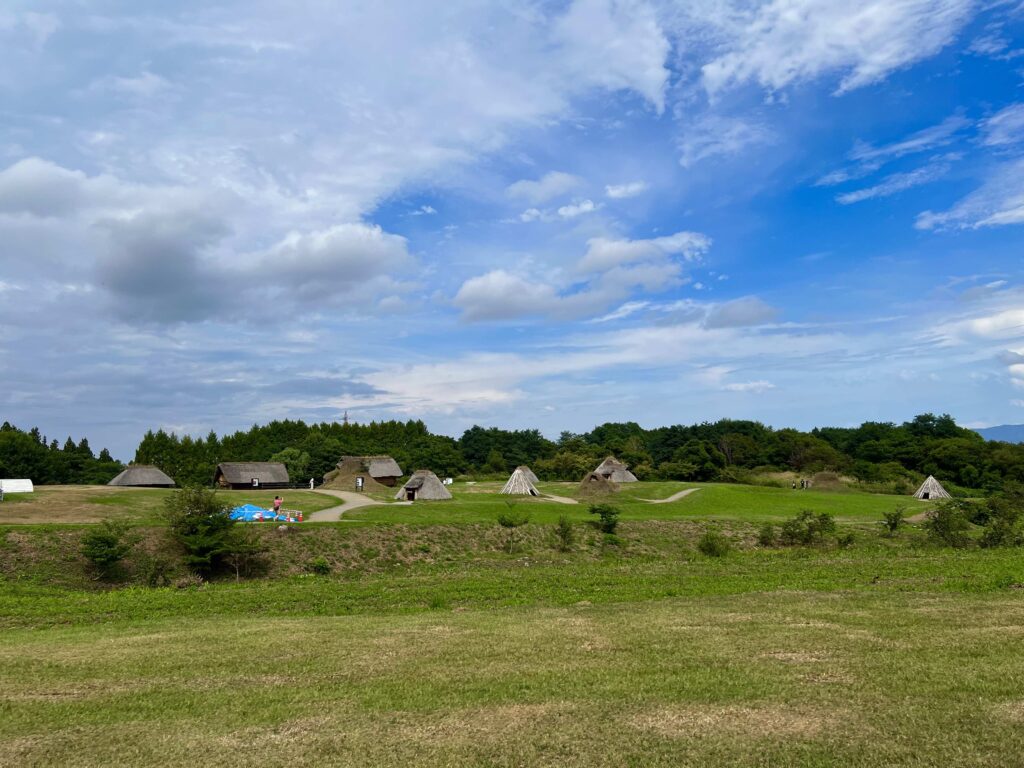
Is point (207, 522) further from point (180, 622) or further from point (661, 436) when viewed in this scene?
point (661, 436)

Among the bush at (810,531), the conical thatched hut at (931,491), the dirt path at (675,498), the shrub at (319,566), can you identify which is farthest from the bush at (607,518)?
the conical thatched hut at (931,491)

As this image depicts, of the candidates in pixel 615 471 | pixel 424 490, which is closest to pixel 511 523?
pixel 424 490

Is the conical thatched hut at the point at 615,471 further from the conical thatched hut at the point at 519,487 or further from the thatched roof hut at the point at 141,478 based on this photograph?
the thatched roof hut at the point at 141,478

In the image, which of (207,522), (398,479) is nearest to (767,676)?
(207,522)

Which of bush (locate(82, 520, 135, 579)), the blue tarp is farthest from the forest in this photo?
bush (locate(82, 520, 135, 579))

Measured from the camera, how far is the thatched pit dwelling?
7706 cm

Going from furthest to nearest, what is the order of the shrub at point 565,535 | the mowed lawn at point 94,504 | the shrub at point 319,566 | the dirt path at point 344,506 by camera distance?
1. the dirt path at point 344,506
2. the shrub at point 565,535
3. the mowed lawn at point 94,504
4. the shrub at point 319,566

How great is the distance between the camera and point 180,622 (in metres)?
16.6

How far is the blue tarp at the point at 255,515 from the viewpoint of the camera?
135 feet

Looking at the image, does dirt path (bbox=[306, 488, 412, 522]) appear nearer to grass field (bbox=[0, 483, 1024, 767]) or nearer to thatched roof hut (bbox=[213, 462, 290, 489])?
thatched roof hut (bbox=[213, 462, 290, 489])

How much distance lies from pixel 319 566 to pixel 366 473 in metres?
46.6

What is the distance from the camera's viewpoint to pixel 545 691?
367 inches

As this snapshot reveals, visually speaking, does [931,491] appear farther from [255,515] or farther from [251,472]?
[251,472]

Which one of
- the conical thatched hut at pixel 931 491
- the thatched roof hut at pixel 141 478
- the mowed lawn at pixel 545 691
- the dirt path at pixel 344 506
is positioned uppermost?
the thatched roof hut at pixel 141 478
